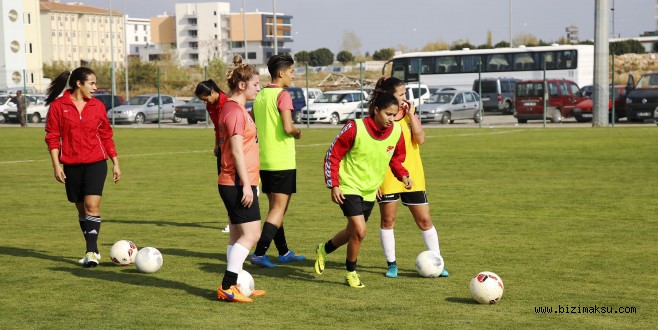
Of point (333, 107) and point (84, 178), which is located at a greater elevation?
point (84, 178)

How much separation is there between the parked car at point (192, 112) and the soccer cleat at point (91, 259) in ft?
122

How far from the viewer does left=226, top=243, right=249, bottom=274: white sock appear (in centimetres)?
745

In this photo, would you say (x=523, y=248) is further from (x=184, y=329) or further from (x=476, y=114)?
(x=476, y=114)

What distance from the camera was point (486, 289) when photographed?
7238mm

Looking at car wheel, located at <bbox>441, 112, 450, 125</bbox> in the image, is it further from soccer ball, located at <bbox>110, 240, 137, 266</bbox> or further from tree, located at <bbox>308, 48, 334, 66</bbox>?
tree, located at <bbox>308, 48, 334, 66</bbox>

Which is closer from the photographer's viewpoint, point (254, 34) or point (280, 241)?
point (280, 241)

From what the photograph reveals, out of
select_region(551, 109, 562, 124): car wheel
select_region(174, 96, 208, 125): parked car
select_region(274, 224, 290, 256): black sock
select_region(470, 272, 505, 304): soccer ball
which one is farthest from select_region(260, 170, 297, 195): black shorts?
select_region(174, 96, 208, 125): parked car

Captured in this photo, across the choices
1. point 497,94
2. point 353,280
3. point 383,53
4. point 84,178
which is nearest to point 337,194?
point 353,280

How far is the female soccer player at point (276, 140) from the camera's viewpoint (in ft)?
29.0

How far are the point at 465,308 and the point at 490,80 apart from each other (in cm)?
4468

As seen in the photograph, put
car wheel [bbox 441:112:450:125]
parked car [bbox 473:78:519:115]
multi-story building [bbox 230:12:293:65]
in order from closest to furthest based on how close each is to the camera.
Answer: car wheel [bbox 441:112:450:125] < parked car [bbox 473:78:519:115] < multi-story building [bbox 230:12:293:65]

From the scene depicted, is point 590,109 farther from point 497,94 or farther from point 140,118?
point 140,118

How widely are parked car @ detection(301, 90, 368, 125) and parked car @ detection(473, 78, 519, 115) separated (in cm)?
958

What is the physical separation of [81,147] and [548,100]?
34471 millimetres
